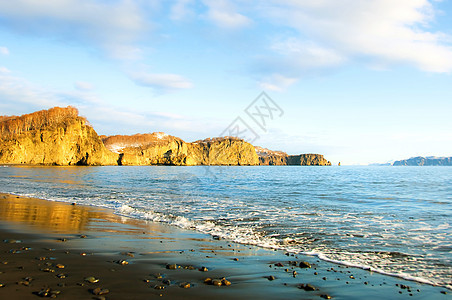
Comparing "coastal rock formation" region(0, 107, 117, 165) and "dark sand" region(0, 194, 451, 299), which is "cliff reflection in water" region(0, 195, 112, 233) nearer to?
"dark sand" region(0, 194, 451, 299)

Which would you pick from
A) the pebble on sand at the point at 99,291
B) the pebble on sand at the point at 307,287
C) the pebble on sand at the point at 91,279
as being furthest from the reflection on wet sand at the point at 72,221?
the pebble on sand at the point at 307,287

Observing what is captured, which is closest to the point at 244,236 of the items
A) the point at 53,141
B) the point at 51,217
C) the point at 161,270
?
the point at 161,270

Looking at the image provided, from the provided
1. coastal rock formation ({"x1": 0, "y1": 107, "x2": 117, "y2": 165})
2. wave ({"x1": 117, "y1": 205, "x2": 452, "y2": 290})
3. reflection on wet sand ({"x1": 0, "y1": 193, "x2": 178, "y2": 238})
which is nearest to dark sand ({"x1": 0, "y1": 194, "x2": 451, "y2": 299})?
wave ({"x1": 117, "y1": 205, "x2": 452, "y2": 290})

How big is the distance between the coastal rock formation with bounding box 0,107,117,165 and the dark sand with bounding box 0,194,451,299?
117 meters

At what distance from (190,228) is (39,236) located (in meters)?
4.74

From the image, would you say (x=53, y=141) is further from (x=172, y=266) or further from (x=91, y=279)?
(x=91, y=279)

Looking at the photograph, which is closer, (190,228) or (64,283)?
(64,283)

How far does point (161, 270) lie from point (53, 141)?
405 ft

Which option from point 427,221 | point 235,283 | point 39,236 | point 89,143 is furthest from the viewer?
point 89,143

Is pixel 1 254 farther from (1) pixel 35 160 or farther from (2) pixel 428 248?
(1) pixel 35 160

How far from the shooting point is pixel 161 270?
18.4 ft

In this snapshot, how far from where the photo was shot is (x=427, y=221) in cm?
1242

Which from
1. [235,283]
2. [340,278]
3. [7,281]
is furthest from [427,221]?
[7,281]

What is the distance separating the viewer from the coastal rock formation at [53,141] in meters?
105
